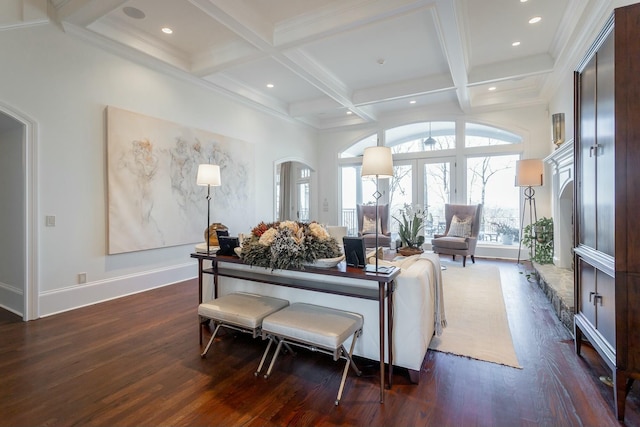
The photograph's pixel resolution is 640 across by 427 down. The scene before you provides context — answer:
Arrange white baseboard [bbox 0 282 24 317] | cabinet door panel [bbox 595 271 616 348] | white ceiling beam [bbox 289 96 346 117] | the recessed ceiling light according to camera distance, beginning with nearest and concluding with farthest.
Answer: cabinet door panel [bbox 595 271 616 348]
white baseboard [bbox 0 282 24 317]
the recessed ceiling light
white ceiling beam [bbox 289 96 346 117]

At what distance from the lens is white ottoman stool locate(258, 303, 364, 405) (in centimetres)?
191

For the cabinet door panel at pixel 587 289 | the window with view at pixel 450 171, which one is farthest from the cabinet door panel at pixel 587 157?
the window with view at pixel 450 171

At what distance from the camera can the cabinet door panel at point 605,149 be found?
1.86 metres

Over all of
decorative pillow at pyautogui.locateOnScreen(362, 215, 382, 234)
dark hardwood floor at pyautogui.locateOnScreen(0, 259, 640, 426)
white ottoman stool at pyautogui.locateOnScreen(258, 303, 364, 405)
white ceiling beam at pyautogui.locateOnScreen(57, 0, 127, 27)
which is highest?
white ceiling beam at pyautogui.locateOnScreen(57, 0, 127, 27)

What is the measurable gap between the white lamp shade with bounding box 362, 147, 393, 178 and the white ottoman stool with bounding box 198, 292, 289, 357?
1273 millimetres

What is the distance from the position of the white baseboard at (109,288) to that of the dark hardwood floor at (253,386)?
1.85 feet

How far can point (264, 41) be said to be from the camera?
3.92 meters

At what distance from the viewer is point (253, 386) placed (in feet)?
6.84

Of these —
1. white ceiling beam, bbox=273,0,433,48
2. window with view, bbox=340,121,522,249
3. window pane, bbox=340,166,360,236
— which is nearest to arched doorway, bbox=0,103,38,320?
white ceiling beam, bbox=273,0,433,48

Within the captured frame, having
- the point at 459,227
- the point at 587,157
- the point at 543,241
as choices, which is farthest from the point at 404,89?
the point at 587,157

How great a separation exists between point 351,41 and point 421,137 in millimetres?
3973

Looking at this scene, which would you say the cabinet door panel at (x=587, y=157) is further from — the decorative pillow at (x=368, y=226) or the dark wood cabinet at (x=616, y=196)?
the decorative pillow at (x=368, y=226)

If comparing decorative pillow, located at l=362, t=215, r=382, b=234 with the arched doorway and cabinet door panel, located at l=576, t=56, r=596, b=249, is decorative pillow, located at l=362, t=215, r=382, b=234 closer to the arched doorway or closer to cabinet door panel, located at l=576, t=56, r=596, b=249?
cabinet door panel, located at l=576, t=56, r=596, b=249

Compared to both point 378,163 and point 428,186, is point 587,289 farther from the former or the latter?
point 428,186
